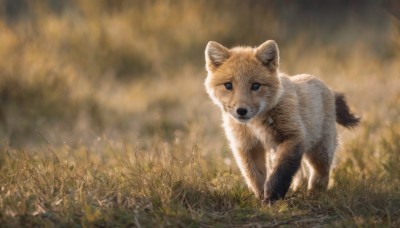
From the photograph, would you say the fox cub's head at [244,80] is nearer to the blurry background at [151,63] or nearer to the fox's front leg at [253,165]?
the fox's front leg at [253,165]

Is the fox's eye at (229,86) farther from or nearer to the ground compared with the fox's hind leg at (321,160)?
farther from the ground

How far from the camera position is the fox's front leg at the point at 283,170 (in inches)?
213

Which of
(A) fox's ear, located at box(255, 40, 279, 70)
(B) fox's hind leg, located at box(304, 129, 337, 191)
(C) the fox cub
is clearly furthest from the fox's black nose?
(B) fox's hind leg, located at box(304, 129, 337, 191)

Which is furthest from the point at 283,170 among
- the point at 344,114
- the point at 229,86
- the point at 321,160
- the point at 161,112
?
the point at 161,112

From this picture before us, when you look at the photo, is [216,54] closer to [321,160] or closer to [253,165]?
[253,165]

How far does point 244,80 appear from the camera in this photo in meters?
5.69

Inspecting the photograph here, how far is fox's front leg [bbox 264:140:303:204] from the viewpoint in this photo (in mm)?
5422

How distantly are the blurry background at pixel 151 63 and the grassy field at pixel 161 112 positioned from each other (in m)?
0.03

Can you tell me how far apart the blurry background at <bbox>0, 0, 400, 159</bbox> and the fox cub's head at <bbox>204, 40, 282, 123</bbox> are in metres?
1.58

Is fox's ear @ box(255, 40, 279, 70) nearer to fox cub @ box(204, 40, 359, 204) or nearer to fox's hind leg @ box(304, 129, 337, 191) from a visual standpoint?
fox cub @ box(204, 40, 359, 204)

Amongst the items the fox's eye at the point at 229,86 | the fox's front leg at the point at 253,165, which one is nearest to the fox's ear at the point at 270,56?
the fox's eye at the point at 229,86

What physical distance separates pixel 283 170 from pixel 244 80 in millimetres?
827

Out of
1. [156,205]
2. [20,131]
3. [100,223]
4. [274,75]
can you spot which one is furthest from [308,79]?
[20,131]

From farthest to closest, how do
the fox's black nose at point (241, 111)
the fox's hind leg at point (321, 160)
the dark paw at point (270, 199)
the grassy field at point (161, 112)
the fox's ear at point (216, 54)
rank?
the fox's hind leg at point (321, 160), the fox's ear at point (216, 54), the fox's black nose at point (241, 111), the dark paw at point (270, 199), the grassy field at point (161, 112)
